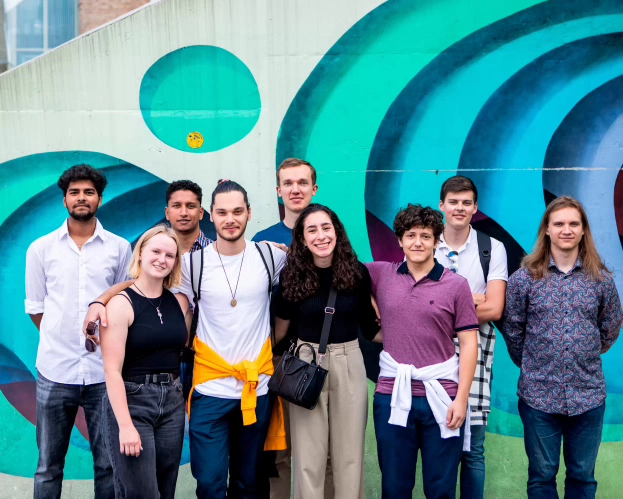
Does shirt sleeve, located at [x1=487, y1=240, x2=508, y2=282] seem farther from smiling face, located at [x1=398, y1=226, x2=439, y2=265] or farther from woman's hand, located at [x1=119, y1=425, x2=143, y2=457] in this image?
woman's hand, located at [x1=119, y1=425, x2=143, y2=457]

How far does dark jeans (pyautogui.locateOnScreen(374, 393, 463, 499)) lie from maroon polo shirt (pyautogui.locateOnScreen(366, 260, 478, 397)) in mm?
104

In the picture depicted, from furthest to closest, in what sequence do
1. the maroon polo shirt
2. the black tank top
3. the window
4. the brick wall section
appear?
the brick wall section
the window
the maroon polo shirt
the black tank top

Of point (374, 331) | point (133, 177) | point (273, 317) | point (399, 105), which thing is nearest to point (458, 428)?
point (374, 331)

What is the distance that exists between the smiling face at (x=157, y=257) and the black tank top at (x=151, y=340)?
0.13 meters

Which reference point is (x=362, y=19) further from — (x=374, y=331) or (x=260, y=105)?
(x=374, y=331)

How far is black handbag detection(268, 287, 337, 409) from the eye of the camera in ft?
9.55

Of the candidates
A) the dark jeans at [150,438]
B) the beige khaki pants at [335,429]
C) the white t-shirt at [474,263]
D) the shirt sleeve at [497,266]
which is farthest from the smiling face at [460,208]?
Result: the dark jeans at [150,438]

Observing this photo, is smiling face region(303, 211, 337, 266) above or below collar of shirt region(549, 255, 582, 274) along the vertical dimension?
above

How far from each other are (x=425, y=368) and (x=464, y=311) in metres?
0.33

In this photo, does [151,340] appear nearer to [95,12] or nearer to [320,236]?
[320,236]

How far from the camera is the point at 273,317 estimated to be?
10.6ft

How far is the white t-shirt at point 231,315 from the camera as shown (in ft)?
9.87

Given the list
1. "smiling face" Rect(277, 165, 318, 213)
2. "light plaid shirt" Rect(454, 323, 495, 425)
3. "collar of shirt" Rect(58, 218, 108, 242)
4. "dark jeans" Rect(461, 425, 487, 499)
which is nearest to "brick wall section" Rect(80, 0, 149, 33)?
"collar of shirt" Rect(58, 218, 108, 242)

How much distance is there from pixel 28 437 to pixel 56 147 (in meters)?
2.00
